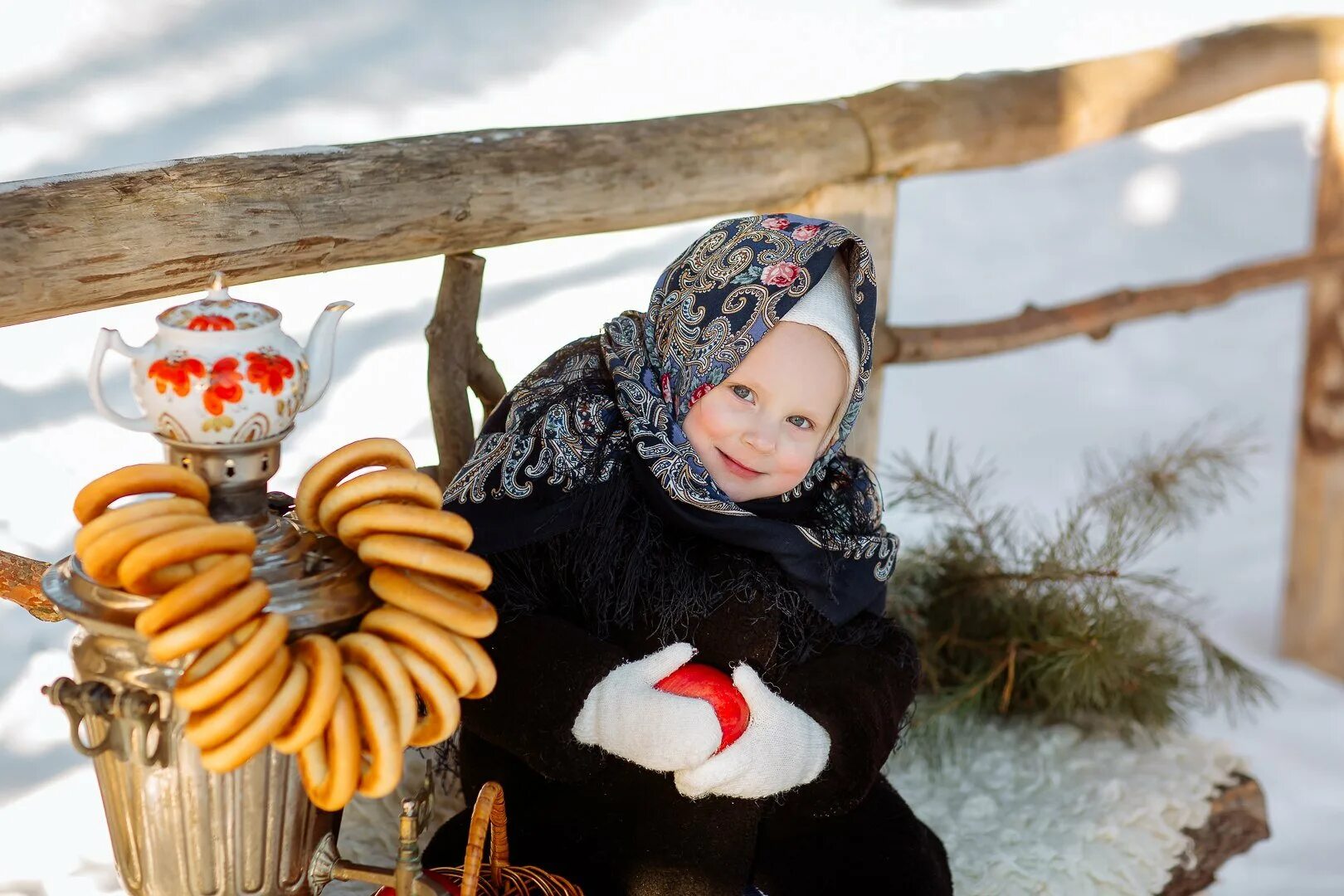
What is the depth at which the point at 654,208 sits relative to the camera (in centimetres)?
156

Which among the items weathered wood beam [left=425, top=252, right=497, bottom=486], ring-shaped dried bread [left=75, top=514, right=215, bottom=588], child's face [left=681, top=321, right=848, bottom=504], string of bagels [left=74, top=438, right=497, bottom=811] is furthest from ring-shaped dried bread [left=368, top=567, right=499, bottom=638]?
weathered wood beam [left=425, top=252, right=497, bottom=486]

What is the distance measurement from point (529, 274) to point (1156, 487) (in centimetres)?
95

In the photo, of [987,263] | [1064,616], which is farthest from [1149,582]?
[987,263]

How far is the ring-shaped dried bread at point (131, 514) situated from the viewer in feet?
2.65

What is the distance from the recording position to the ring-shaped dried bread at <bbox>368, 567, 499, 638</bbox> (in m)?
0.86

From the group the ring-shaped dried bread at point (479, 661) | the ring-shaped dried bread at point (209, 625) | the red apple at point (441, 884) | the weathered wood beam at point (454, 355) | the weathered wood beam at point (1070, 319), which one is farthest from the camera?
the weathered wood beam at point (1070, 319)

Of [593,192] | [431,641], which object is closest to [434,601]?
[431,641]

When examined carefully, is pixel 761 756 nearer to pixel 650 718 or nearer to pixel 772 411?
pixel 650 718

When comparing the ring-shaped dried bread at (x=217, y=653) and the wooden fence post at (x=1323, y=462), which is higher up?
the wooden fence post at (x=1323, y=462)

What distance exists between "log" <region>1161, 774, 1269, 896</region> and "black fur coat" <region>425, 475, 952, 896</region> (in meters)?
0.52

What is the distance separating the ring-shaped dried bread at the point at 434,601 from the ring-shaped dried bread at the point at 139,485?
4.7 inches

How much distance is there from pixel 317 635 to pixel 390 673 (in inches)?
2.1

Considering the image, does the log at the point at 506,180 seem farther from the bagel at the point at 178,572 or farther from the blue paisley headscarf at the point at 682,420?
the bagel at the point at 178,572

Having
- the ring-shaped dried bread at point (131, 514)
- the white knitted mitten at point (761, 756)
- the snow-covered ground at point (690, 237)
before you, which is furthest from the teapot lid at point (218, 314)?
the snow-covered ground at point (690, 237)
